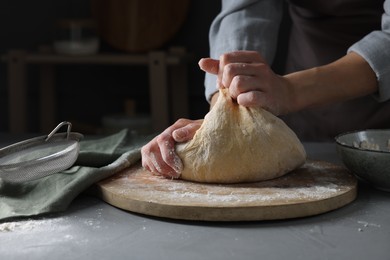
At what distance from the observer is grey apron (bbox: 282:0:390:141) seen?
1395 mm

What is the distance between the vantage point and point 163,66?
2.26 m

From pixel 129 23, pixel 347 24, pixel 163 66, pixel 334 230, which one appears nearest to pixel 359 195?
pixel 334 230

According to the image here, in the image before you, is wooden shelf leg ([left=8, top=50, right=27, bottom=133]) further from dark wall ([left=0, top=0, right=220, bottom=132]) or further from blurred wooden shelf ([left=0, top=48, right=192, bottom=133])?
dark wall ([left=0, top=0, right=220, bottom=132])

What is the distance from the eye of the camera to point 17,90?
237cm

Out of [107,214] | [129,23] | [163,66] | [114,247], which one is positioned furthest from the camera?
[129,23]

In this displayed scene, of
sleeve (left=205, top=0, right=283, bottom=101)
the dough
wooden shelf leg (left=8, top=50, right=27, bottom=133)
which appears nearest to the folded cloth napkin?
the dough

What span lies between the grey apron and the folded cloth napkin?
23.3 inches

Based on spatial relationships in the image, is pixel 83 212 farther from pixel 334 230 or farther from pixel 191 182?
pixel 334 230

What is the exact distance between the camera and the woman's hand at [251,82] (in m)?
1.00

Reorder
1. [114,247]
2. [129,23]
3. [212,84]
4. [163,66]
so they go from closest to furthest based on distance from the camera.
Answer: [114,247]
[212,84]
[163,66]
[129,23]

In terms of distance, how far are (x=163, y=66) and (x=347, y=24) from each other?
0.96m

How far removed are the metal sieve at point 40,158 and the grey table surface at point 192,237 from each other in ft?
0.27

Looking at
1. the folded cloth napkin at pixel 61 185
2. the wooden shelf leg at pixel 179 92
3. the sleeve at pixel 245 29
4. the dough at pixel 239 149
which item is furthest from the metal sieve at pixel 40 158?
the wooden shelf leg at pixel 179 92

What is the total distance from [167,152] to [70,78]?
5.98 ft
